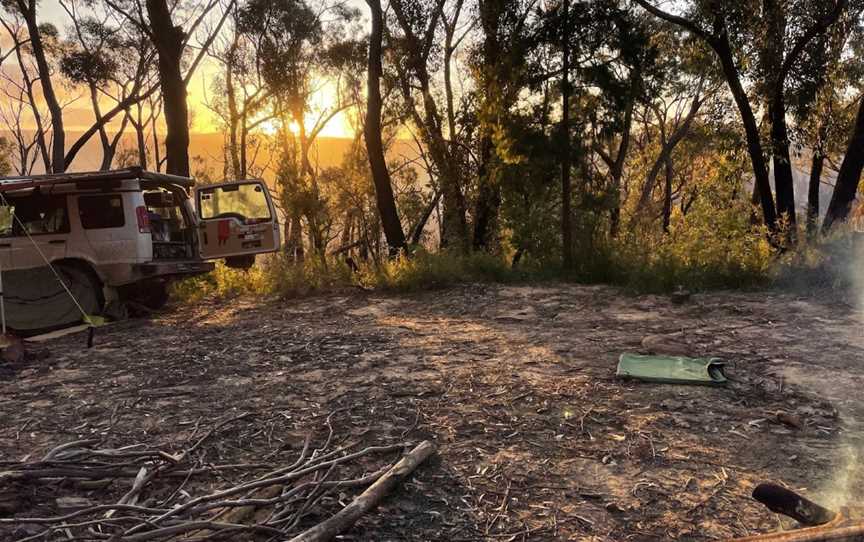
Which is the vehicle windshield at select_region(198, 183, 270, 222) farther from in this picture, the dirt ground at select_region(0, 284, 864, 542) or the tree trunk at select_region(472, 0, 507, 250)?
the tree trunk at select_region(472, 0, 507, 250)

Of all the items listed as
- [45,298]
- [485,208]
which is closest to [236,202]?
[45,298]

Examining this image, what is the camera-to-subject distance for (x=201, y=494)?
3.04m

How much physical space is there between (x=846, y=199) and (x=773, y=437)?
1000 centimetres

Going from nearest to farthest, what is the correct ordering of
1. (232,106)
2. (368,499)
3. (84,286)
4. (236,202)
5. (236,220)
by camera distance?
(368,499) < (84,286) < (236,220) < (236,202) < (232,106)

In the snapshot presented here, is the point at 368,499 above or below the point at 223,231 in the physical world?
below

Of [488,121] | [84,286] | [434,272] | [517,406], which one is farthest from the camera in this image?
[488,121]

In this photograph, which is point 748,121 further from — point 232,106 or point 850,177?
point 232,106

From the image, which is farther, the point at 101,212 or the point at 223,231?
the point at 223,231

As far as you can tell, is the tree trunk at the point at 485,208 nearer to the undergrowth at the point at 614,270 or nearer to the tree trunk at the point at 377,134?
the tree trunk at the point at 377,134

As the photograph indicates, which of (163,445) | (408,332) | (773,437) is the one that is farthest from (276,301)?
(773,437)

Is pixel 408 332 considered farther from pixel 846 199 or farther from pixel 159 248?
pixel 846 199

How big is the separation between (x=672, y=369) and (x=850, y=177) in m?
9.19

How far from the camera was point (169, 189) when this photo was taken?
31.0 feet

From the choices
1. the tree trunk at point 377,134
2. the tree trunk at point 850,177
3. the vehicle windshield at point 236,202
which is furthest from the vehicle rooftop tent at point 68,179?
the tree trunk at point 850,177
